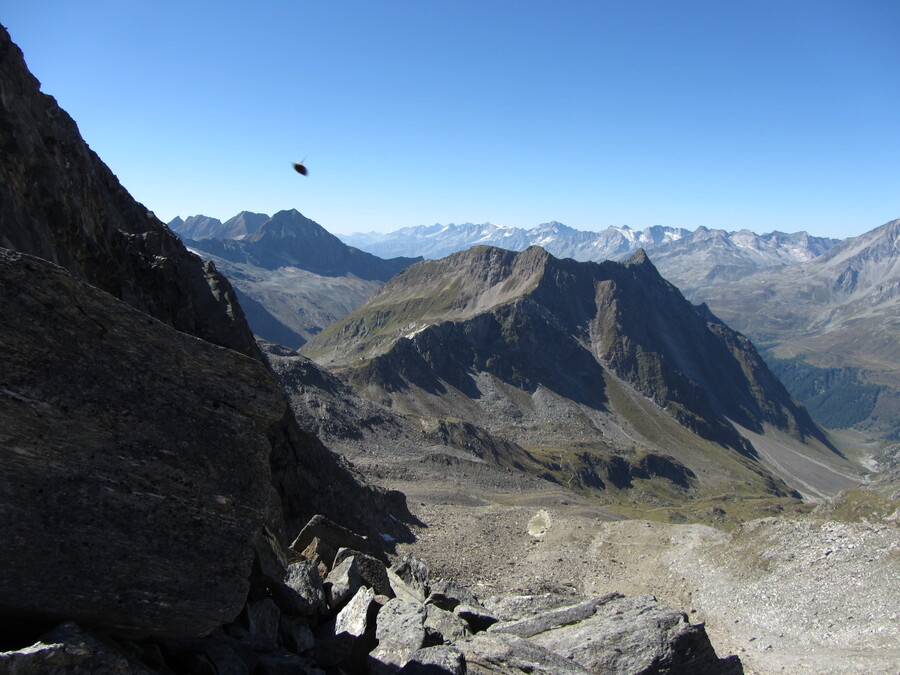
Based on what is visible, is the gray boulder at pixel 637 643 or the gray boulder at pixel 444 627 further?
the gray boulder at pixel 637 643

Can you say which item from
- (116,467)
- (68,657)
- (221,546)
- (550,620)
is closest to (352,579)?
(221,546)

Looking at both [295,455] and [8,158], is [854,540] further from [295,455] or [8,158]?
[8,158]

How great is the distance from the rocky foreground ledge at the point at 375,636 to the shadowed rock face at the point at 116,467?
1.08 metres

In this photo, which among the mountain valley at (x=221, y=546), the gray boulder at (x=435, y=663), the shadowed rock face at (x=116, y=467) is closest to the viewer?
the shadowed rock face at (x=116, y=467)

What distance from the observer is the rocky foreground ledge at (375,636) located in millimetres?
11758

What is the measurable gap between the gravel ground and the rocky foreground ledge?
17263 mm

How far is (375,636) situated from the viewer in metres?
16.9

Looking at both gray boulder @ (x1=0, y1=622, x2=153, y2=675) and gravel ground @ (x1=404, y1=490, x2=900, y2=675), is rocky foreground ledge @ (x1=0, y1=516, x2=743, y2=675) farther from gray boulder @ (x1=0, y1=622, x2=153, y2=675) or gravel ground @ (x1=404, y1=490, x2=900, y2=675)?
gravel ground @ (x1=404, y1=490, x2=900, y2=675)

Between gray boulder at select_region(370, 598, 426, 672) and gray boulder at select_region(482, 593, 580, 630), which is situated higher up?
gray boulder at select_region(370, 598, 426, 672)

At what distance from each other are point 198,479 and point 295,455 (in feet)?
113

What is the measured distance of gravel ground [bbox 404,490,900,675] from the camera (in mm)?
38594

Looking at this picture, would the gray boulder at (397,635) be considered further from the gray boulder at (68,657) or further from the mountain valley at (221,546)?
the gray boulder at (68,657)

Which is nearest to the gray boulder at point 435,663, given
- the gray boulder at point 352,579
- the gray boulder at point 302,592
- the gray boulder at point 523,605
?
the gray boulder at point 302,592

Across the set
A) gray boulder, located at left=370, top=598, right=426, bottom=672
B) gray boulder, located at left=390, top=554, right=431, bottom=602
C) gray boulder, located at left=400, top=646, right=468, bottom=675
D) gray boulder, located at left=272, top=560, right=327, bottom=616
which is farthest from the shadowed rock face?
gray boulder, located at left=390, top=554, right=431, bottom=602
